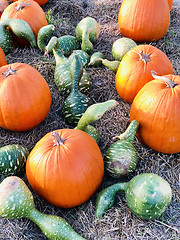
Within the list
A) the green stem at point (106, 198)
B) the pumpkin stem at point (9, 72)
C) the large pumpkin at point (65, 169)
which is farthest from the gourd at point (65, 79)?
the green stem at point (106, 198)

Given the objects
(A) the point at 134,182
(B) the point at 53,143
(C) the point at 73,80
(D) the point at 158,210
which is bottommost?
(D) the point at 158,210

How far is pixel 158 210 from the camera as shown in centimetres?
221

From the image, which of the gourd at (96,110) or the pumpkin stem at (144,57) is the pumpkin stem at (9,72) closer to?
the gourd at (96,110)

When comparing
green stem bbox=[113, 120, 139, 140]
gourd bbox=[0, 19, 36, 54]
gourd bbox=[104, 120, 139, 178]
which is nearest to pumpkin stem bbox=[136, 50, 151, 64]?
green stem bbox=[113, 120, 139, 140]

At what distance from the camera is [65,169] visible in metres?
2.31

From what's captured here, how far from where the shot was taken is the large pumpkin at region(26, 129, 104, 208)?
2318mm

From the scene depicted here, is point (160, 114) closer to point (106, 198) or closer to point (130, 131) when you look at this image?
point (130, 131)

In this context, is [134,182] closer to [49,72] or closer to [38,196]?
[38,196]

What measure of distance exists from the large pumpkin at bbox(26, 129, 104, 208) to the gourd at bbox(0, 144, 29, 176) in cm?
17

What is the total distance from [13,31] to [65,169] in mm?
2265

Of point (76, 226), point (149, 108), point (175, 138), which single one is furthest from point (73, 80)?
point (76, 226)

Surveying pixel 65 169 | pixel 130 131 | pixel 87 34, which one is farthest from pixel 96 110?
pixel 87 34

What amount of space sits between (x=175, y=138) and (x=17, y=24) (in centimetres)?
244

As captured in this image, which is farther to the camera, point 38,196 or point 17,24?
point 17,24
